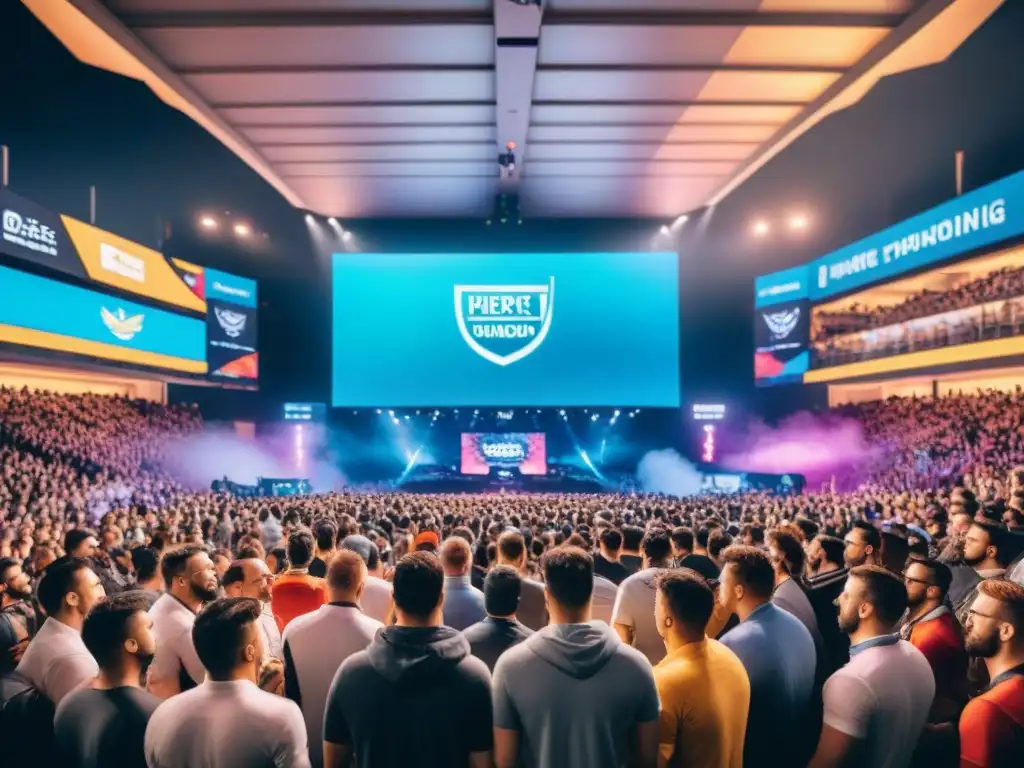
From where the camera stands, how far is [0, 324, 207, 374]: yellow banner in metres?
16.8

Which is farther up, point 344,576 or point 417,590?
point 417,590

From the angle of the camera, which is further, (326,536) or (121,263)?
(121,263)

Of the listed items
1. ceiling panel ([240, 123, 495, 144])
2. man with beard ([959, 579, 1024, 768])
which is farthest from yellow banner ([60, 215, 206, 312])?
man with beard ([959, 579, 1024, 768])

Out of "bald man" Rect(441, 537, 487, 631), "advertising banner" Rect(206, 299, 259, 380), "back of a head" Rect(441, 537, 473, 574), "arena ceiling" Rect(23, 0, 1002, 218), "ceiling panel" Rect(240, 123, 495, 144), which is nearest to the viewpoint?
"bald man" Rect(441, 537, 487, 631)

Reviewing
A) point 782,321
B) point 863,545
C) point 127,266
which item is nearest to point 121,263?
point 127,266

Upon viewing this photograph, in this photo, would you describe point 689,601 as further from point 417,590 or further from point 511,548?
point 511,548

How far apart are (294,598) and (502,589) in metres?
1.89

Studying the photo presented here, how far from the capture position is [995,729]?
229 centimetres

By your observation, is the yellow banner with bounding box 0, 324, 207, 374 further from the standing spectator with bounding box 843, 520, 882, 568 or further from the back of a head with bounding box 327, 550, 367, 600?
the standing spectator with bounding box 843, 520, 882, 568

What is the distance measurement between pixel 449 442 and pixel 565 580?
2857cm

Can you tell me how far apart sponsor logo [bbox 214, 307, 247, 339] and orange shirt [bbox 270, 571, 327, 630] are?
23.1m

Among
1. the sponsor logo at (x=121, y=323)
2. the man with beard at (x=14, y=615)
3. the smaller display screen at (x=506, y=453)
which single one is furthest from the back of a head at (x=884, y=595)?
the smaller display screen at (x=506, y=453)

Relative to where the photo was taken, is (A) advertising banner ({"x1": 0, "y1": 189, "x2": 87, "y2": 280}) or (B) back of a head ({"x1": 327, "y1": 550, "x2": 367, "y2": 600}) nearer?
(B) back of a head ({"x1": 327, "y1": 550, "x2": 367, "y2": 600})

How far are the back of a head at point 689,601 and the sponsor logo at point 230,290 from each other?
25.5 m
